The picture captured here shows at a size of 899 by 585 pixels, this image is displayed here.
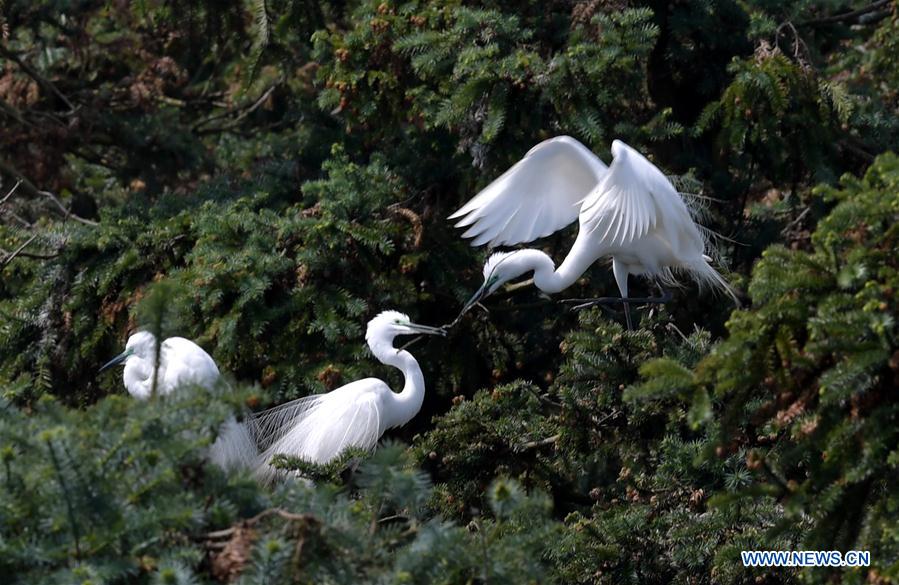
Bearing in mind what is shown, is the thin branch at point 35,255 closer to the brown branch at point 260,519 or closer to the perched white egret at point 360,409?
the perched white egret at point 360,409

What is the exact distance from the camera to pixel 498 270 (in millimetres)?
6023

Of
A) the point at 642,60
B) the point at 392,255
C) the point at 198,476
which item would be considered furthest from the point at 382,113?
the point at 198,476

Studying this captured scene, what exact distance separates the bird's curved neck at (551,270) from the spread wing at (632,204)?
148mm

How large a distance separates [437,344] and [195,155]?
265cm

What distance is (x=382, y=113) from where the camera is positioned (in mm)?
6738

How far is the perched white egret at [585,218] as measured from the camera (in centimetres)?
589

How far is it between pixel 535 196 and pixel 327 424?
1.49 metres

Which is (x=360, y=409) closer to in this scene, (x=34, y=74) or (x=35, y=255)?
(x=35, y=255)

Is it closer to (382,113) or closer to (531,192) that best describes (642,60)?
(531,192)

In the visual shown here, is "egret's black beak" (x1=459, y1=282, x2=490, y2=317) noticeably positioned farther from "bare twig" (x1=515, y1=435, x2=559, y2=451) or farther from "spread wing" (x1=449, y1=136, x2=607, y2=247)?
"bare twig" (x1=515, y1=435, x2=559, y2=451)

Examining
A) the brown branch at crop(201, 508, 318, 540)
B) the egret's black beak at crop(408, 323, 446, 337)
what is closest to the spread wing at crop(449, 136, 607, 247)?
the egret's black beak at crop(408, 323, 446, 337)

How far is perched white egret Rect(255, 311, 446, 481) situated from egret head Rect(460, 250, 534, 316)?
24 centimetres

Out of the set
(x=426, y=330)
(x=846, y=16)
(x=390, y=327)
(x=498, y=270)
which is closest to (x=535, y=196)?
(x=498, y=270)

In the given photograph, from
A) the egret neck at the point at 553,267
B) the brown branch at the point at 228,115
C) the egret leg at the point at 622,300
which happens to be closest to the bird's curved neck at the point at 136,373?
the egret neck at the point at 553,267
